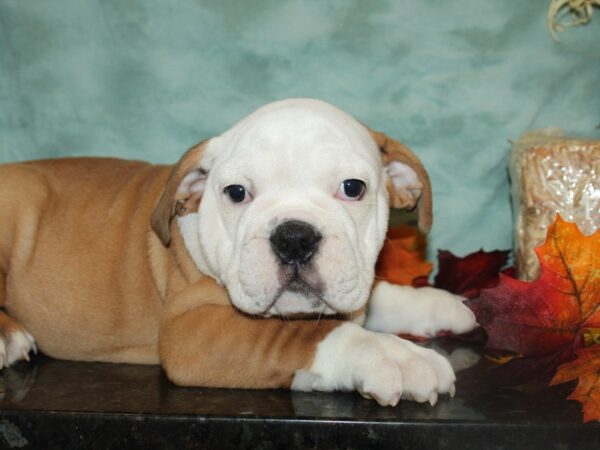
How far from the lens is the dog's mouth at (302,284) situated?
285cm

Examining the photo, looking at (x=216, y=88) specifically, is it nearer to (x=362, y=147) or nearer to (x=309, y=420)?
(x=362, y=147)

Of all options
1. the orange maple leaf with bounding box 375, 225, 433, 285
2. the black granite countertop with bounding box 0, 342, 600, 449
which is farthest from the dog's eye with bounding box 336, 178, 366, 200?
the orange maple leaf with bounding box 375, 225, 433, 285

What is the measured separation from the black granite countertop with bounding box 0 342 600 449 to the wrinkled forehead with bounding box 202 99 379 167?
2.73 ft

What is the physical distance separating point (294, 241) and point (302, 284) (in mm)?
160

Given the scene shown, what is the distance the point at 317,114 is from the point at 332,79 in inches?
58.1

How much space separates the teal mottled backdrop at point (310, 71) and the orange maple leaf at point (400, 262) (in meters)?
0.42

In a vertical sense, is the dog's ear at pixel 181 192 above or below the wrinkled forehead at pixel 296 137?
below

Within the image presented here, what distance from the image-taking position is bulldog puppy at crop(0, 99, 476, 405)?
2863 mm

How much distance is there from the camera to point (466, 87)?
15.1ft

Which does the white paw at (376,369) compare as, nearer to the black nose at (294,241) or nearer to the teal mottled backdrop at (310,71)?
the black nose at (294,241)

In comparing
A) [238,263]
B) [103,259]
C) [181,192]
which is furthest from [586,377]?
[103,259]

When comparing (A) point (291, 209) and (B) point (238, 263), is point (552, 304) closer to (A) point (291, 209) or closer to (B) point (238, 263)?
(A) point (291, 209)

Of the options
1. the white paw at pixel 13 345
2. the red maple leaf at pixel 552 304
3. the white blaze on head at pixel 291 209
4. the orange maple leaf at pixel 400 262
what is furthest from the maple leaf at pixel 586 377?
the white paw at pixel 13 345

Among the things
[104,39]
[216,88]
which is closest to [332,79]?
[216,88]
